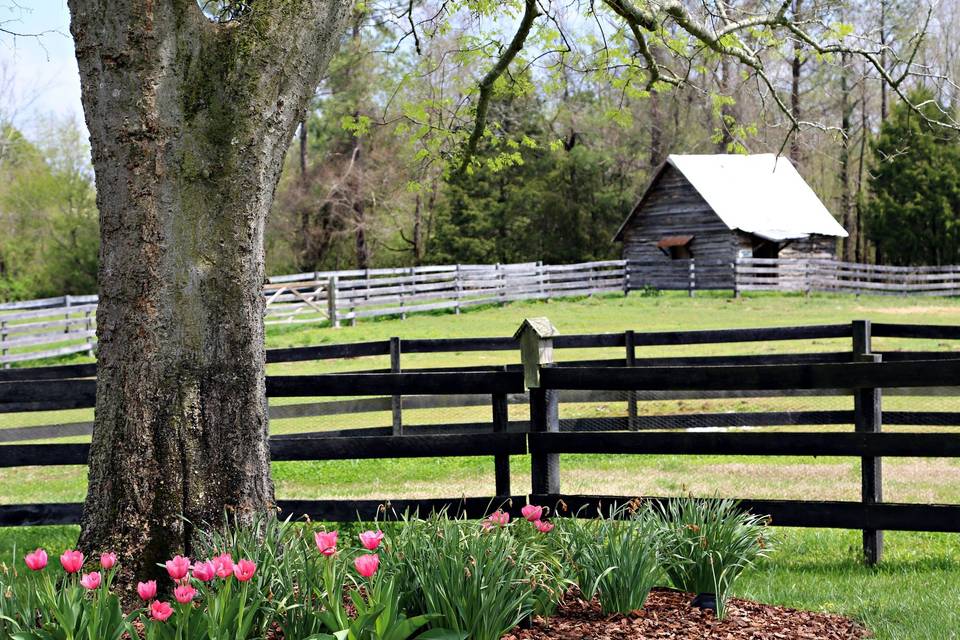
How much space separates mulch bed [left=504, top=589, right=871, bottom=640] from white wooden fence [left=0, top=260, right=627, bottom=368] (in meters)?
22.4

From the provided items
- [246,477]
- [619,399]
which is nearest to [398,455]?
[246,477]

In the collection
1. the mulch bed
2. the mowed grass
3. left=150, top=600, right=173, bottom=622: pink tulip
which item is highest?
left=150, top=600, right=173, bottom=622: pink tulip

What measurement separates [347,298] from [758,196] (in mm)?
21102

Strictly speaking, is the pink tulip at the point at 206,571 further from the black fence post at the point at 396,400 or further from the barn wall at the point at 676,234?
the barn wall at the point at 676,234

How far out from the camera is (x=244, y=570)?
3418mm

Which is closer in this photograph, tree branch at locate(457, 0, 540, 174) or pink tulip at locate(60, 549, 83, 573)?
pink tulip at locate(60, 549, 83, 573)

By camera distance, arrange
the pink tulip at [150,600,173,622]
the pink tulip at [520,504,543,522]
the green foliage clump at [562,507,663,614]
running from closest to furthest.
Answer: the pink tulip at [150,600,173,622] → the green foliage clump at [562,507,663,614] → the pink tulip at [520,504,543,522]

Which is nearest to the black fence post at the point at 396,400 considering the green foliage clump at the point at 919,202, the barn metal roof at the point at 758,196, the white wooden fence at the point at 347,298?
the white wooden fence at the point at 347,298

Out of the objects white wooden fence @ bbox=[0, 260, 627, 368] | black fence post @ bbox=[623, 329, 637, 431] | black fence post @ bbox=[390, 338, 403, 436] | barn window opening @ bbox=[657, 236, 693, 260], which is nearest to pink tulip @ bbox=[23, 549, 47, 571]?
black fence post @ bbox=[390, 338, 403, 436]

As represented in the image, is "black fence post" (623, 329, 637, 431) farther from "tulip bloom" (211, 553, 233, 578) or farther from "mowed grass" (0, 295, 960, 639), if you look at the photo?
"tulip bloom" (211, 553, 233, 578)

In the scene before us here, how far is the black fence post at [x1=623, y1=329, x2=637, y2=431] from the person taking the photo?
1203 centimetres

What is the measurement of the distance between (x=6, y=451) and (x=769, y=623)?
510 cm

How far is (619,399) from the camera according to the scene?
12602 millimetres

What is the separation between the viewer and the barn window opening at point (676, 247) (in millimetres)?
44969
